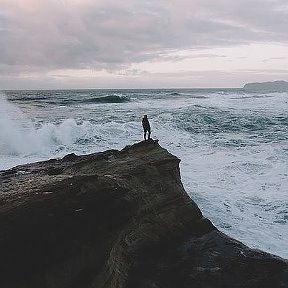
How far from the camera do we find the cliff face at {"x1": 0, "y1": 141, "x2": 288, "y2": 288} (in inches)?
186

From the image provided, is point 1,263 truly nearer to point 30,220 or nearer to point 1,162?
point 30,220

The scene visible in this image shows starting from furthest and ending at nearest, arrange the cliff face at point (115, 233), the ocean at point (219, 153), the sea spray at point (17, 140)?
the sea spray at point (17, 140) → the ocean at point (219, 153) → the cliff face at point (115, 233)

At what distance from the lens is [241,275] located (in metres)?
6.43

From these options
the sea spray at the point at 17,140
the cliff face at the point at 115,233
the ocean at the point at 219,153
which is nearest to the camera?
the cliff face at the point at 115,233

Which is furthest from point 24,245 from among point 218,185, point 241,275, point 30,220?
point 218,185

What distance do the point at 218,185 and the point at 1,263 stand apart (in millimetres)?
10539

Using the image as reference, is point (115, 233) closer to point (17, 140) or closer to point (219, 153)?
point (219, 153)

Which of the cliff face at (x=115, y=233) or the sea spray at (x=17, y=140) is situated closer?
the cliff face at (x=115, y=233)

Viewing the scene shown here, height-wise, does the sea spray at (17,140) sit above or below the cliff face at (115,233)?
below

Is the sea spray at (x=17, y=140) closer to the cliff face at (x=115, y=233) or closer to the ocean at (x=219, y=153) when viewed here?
the ocean at (x=219, y=153)

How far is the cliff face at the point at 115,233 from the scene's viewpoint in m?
4.72

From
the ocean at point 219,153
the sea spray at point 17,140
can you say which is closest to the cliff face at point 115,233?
the ocean at point 219,153

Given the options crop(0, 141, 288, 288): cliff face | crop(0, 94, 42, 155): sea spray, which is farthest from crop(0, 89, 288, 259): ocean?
crop(0, 141, 288, 288): cliff face

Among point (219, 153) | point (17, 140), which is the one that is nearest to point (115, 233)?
point (219, 153)
